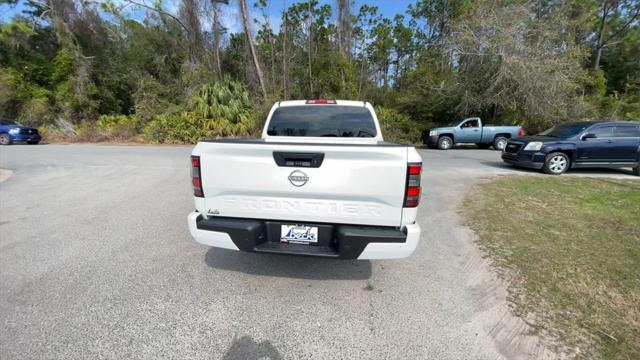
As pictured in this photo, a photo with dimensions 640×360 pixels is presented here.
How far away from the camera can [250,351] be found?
2.03 meters

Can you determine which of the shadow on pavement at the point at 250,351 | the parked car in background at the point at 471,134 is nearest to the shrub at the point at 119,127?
the parked car in background at the point at 471,134

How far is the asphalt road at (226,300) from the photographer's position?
206 cm

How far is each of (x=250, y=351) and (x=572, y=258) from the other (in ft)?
12.1

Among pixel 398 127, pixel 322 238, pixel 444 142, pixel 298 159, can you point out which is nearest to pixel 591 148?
pixel 444 142

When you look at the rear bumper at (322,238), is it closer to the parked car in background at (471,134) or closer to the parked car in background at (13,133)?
the parked car in background at (471,134)

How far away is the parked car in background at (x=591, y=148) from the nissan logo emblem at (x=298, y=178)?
342 inches

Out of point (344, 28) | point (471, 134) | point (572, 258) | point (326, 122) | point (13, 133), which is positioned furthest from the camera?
point (344, 28)

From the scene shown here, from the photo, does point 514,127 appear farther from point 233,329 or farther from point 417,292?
point 233,329

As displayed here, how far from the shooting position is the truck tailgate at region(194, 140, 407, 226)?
7.42 feet

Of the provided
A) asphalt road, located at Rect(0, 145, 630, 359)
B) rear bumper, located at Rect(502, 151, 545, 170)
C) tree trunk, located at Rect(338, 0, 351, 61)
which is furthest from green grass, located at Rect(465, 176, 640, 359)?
tree trunk, located at Rect(338, 0, 351, 61)

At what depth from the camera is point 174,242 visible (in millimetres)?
3707

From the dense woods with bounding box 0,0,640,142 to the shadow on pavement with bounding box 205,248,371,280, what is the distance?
14.0 meters

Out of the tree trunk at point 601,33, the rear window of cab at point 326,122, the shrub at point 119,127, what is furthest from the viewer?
the tree trunk at point 601,33

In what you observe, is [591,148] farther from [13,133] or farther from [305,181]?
[13,133]
